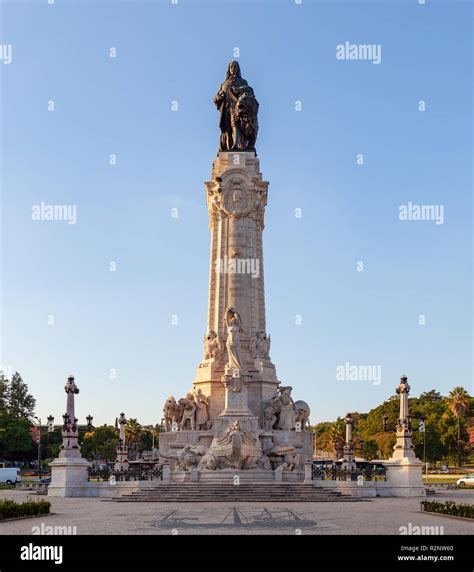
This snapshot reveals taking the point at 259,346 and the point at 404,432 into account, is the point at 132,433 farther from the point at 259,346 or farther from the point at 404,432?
the point at 404,432

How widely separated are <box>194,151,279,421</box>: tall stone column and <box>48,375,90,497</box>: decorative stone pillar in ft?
25.7

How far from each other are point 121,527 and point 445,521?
10.7 metres

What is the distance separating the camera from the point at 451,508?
2895 cm

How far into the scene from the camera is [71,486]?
45.6m

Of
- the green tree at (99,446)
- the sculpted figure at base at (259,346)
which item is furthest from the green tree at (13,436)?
the sculpted figure at base at (259,346)

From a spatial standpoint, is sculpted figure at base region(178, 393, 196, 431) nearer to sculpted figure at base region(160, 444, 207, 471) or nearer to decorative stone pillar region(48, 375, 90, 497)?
sculpted figure at base region(160, 444, 207, 471)

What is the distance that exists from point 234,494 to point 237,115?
27.3 metres

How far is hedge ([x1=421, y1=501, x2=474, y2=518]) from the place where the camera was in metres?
27.8

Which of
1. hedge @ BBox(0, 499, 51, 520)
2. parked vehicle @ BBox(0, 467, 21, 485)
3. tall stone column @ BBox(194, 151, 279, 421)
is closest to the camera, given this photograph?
hedge @ BBox(0, 499, 51, 520)

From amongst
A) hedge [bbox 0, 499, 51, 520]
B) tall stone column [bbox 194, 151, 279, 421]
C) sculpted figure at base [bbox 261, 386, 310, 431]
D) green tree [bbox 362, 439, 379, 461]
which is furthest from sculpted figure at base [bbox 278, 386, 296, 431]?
green tree [bbox 362, 439, 379, 461]

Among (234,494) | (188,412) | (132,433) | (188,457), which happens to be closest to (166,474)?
(188,457)

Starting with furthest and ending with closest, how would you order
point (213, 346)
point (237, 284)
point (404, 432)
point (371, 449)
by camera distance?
1. point (371, 449)
2. point (237, 284)
3. point (213, 346)
4. point (404, 432)
